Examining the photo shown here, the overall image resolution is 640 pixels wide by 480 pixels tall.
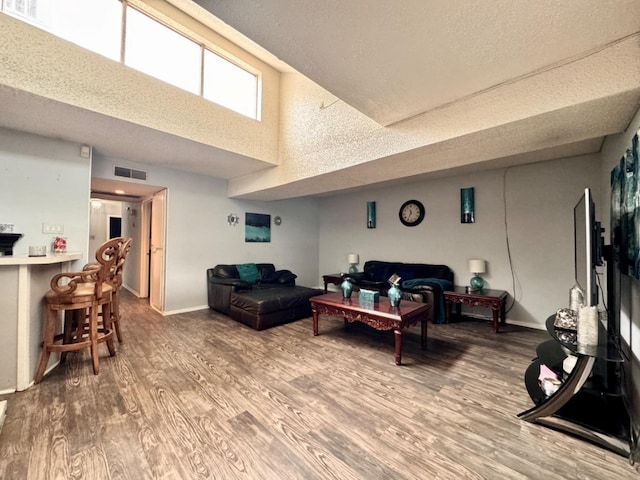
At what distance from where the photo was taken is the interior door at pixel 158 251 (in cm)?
434

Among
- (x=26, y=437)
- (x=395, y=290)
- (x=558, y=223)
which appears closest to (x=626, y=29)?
(x=395, y=290)

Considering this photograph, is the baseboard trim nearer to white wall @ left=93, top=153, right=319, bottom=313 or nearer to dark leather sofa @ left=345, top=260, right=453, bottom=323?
white wall @ left=93, top=153, right=319, bottom=313

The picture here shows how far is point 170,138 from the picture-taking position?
10.0 ft

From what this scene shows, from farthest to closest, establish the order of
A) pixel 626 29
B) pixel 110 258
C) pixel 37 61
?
pixel 110 258
pixel 37 61
pixel 626 29

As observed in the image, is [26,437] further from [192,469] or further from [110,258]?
[110,258]

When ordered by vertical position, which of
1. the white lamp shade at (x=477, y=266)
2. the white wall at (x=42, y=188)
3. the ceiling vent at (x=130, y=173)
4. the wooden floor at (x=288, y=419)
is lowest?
the wooden floor at (x=288, y=419)

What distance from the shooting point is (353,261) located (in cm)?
579

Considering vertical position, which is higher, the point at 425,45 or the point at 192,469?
the point at 425,45

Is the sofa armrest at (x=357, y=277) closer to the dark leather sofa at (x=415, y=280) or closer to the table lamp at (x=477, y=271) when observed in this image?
the dark leather sofa at (x=415, y=280)

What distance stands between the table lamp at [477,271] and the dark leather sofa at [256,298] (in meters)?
2.45

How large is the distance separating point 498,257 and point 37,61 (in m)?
5.80

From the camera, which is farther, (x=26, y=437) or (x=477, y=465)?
(x=26, y=437)

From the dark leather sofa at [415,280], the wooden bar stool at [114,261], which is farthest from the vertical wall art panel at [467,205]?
the wooden bar stool at [114,261]

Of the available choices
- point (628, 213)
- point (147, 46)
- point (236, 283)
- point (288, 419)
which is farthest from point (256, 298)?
point (628, 213)
